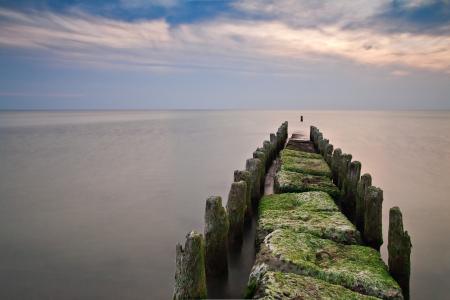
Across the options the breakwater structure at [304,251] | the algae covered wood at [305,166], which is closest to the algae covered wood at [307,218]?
the breakwater structure at [304,251]

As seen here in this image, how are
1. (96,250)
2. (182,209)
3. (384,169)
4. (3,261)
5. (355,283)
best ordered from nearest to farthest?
(355,283) → (3,261) → (96,250) → (182,209) → (384,169)

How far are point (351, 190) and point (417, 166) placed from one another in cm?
1043

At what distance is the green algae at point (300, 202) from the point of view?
4.84 meters

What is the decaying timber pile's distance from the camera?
2.78m

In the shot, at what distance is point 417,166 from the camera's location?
46.5ft

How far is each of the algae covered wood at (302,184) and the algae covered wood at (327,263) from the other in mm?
2460

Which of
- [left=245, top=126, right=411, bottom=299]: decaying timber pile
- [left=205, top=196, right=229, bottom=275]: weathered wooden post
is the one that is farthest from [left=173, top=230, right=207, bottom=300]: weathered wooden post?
[left=205, top=196, right=229, bottom=275]: weathered wooden post

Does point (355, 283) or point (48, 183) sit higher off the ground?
point (355, 283)

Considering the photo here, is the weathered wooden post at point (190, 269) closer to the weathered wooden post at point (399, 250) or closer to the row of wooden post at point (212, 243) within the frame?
the row of wooden post at point (212, 243)

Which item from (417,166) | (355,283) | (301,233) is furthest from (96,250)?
(417,166)

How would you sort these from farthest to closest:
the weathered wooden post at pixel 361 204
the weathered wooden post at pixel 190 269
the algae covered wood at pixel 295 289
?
the weathered wooden post at pixel 361 204
the weathered wooden post at pixel 190 269
the algae covered wood at pixel 295 289

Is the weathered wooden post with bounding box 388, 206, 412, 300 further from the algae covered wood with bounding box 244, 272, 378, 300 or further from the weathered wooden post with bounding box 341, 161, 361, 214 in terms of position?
the weathered wooden post with bounding box 341, 161, 361, 214

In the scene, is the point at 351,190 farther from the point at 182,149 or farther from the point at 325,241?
the point at 182,149

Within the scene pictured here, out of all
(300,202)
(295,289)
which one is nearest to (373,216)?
(300,202)
